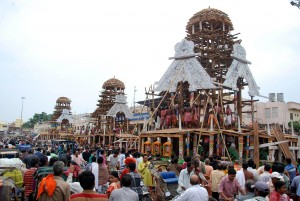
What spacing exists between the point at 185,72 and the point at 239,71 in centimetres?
405

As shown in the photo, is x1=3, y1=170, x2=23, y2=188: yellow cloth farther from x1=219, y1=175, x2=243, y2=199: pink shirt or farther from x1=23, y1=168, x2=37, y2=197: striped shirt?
x1=219, y1=175, x2=243, y2=199: pink shirt

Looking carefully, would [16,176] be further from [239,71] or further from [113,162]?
[239,71]

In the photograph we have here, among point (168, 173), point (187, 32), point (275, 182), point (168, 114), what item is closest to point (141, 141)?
point (168, 114)

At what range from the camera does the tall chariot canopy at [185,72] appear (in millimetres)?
20594

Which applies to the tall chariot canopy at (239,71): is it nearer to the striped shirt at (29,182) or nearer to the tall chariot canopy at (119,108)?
the striped shirt at (29,182)

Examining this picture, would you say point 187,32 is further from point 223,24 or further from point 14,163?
point 14,163

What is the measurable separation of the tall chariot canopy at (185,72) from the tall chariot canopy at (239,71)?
1762 mm

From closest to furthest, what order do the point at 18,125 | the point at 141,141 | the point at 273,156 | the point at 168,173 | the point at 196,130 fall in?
the point at 168,173 → the point at 196,130 → the point at 273,156 → the point at 141,141 → the point at 18,125

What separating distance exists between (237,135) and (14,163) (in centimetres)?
1327

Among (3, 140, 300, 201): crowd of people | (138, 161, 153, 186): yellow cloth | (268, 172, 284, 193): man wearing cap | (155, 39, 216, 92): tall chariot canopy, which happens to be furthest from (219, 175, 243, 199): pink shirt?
(155, 39, 216, 92): tall chariot canopy

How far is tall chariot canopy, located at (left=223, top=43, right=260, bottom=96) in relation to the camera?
68.9 feet

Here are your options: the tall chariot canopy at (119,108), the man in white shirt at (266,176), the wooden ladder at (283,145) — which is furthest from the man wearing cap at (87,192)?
the tall chariot canopy at (119,108)

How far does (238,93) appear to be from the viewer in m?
22.7

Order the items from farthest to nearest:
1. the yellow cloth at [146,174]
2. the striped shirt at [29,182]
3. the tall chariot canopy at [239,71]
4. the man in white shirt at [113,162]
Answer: the tall chariot canopy at [239,71] < the man in white shirt at [113,162] < the yellow cloth at [146,174] < the striped shirt at [29,182]
